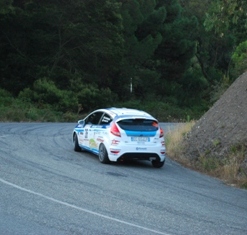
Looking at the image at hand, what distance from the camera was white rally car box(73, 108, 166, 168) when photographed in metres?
18.7

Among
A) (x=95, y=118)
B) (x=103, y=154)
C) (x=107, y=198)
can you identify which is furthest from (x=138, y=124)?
(x=107, y=198)

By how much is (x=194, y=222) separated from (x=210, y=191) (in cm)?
422

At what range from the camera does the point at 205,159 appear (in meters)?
19.8

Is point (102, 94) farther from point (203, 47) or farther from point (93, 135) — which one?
point (93, 135)

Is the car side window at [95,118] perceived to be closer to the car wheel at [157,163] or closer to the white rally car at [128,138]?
the white rally car at [128,138]

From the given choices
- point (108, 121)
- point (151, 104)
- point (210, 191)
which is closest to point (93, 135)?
point (108, 121)

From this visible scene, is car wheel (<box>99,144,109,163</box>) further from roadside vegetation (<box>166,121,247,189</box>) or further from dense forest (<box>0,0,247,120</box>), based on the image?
dense forest (<box>0,0,247,120</box>)

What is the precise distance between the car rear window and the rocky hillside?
2124 millimetres

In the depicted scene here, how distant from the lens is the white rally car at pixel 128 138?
18.7m

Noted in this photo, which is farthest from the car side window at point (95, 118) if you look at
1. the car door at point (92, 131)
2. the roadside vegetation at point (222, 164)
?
the roadside vegetation at point (222, 164)

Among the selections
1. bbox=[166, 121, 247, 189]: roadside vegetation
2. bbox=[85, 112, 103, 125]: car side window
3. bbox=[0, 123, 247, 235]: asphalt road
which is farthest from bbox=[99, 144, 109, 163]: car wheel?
bbox=[166, 121, 247, 189]: roadside vegetation

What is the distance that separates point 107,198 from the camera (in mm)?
13156

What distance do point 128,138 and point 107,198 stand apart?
575 centimetres

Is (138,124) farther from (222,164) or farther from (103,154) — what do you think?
(222,164)
